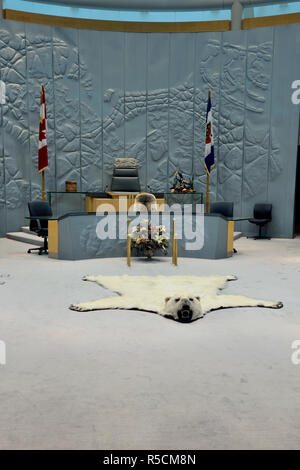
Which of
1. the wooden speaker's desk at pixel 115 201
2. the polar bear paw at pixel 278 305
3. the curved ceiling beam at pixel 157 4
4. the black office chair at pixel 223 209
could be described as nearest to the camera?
the polar bear paw at pixel 278 305

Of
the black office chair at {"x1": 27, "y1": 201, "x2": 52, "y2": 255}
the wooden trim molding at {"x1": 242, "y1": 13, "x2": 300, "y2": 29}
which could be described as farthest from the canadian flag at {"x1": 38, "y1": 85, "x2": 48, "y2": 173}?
the wooden trim molding at {"x1": 242, "y1": 13, "x2": 300, "y2": 29}

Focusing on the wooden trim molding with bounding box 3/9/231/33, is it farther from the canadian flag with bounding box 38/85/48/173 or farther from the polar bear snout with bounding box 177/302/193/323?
the polar bear snout with bounding box 177/302/193/323

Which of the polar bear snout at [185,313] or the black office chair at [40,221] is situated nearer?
the polar bear snout at [185,313]

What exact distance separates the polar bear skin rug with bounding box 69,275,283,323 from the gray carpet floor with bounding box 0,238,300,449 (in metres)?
0.14

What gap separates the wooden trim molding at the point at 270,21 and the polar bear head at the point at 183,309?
8.99 meters

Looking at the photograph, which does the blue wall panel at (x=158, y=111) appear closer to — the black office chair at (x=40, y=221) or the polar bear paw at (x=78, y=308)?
the black office chair at (x=40, y=221)

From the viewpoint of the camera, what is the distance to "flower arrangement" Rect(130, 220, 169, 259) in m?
7.44

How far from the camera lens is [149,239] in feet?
24.5

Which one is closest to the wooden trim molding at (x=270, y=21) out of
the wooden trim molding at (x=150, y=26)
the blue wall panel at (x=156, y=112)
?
the blue wall panel at (x=156, y=112)

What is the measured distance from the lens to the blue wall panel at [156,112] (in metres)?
10.5

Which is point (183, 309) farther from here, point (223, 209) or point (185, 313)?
point (223, 209)

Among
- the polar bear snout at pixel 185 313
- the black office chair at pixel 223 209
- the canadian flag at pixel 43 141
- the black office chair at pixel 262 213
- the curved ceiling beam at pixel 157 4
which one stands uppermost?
the curved ceiling beam at pixel 157 4

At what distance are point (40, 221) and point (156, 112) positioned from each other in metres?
4.77

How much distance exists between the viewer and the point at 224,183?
36.6ft
